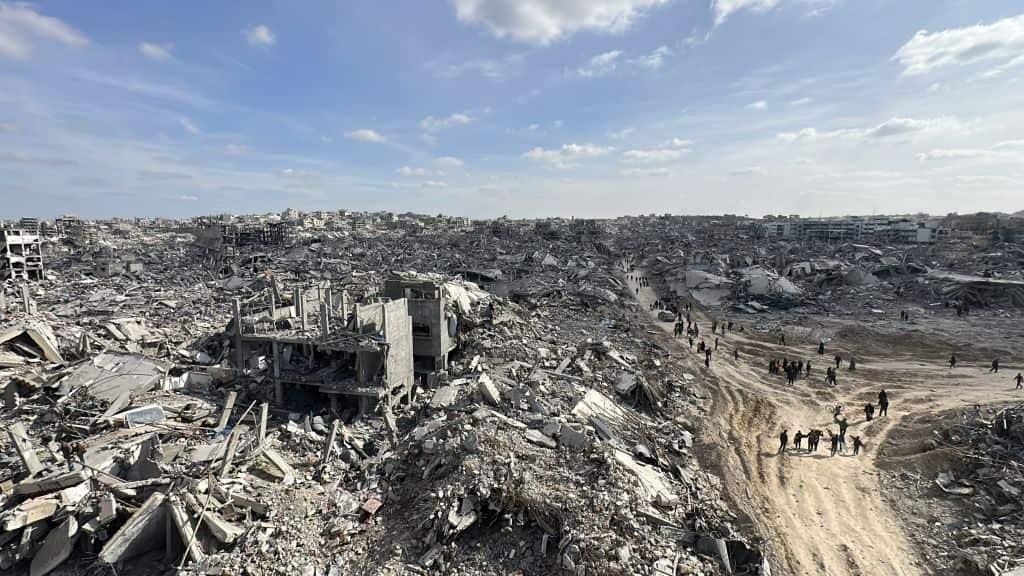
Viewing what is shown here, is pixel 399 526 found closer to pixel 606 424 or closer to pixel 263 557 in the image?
pixel 263 557

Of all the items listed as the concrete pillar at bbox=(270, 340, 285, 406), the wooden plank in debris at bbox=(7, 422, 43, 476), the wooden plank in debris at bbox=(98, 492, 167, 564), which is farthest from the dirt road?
the concrete pillar at bbox=(270, 340, 285, 406)

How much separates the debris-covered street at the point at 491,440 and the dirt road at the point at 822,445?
0.07 m

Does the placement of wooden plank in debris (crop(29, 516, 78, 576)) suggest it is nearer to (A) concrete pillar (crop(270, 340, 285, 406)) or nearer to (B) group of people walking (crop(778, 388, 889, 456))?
(A) concrete pillar (crop(270, 340, 285, 406))

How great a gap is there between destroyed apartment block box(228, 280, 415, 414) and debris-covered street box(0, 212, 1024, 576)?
0.30ft

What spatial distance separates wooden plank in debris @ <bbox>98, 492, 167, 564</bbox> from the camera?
662cm

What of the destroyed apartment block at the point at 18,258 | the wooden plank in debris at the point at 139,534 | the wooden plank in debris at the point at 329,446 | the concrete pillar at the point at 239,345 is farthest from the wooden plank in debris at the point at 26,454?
the destroyed apartment block at the point at 18,258

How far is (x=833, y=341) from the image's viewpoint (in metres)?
23.4

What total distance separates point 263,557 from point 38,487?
3.73 meters

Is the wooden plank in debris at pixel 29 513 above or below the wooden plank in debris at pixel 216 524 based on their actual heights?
above

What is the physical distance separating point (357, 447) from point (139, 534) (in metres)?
4.65

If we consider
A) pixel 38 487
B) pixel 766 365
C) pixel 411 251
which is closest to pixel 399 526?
pixel 38 487

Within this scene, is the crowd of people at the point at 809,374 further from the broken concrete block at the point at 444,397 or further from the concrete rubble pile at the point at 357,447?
the broken concrete block at the point at 444,397

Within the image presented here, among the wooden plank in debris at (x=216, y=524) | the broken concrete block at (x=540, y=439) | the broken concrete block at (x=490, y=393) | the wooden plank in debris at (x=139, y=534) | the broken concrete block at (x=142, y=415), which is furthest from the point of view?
the broken concrete block at (x=490, y=393)

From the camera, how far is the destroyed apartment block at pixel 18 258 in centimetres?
3475
